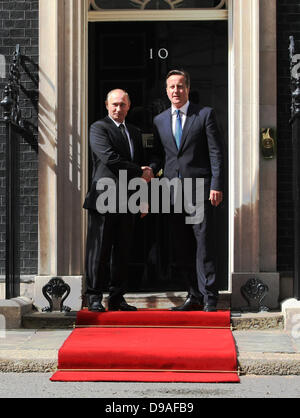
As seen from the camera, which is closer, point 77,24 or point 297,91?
point 297,91

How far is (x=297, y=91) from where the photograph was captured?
764 cm

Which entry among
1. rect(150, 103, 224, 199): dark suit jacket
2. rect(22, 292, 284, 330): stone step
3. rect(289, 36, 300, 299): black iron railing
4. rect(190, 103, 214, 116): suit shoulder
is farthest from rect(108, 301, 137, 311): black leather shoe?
rect(190, 103, 214, 116): suit shoulder

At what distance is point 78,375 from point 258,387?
1339 millimetres

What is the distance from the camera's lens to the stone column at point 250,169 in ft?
27.2

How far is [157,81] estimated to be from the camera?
29.1 feet

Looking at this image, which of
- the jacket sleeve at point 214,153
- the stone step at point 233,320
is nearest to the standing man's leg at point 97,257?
the stone step at point 233,320

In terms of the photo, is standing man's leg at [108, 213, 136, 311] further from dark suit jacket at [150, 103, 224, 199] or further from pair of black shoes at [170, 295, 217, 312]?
dark suit jacket at [150, 103, 224, 199]

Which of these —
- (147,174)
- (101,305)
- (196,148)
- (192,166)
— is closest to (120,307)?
(101,305)

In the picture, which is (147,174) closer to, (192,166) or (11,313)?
(192,166)

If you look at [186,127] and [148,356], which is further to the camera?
[186,127]

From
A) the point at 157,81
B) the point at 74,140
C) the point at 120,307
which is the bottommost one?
the point at 120,307

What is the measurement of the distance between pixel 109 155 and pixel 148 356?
2.01 meters

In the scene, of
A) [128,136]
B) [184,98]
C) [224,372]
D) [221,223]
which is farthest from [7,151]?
[224,372]

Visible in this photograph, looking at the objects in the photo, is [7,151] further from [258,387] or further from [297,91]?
[258,387]
